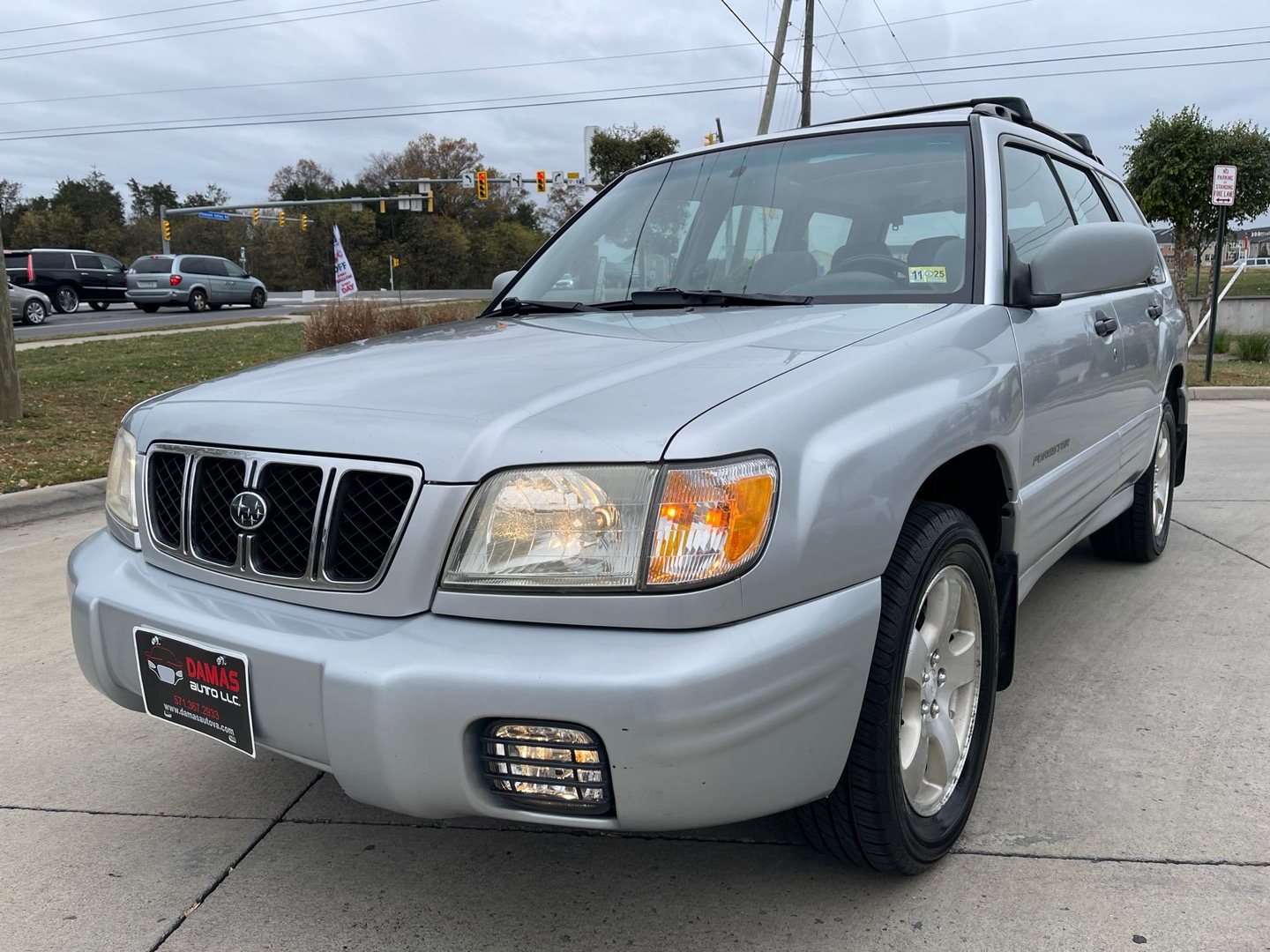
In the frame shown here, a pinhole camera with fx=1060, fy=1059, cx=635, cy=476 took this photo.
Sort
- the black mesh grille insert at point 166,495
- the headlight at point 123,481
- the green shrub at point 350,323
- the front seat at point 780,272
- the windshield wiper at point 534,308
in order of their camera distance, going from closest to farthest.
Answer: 1. the black mesh grille insert at point 166,495
2. the headlight at point 123,481
3. the front seat at point 780,272
4. the windshield wiper at point 534,308
5. the green shrub at point 350,323

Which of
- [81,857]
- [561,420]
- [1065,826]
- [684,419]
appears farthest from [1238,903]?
[81,857]

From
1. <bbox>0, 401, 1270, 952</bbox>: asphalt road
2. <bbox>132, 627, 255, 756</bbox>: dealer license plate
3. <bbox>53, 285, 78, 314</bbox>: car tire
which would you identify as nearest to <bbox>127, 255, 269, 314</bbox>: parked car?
<bbox>53, 285, 78, 314</bbox>: car tire

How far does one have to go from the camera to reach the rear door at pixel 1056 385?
2.67m

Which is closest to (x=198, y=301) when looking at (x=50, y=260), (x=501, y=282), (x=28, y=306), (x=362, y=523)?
(x=50, y=260)

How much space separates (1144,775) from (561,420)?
1857 mm

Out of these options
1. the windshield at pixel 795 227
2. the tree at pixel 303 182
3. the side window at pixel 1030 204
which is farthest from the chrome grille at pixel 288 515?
the tree at pixel 303 182

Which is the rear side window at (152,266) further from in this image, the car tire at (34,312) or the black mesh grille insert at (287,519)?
the black mesh grille insert at (287,519)

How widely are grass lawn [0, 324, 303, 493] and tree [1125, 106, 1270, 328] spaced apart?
13.7 metres

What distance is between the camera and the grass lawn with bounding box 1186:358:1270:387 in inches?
474

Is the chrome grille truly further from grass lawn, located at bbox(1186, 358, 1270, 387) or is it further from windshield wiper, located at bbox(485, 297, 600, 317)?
grass lawn, located at bbox(1186, 358, 1270, 387)

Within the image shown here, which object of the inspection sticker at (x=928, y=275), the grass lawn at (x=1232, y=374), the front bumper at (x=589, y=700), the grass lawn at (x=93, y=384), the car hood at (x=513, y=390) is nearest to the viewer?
the front bumper at (x=589, y=700)

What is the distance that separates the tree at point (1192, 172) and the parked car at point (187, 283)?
2220 centimetres

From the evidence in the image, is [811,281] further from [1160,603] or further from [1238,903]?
[1160,603]

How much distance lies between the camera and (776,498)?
1.74 m
